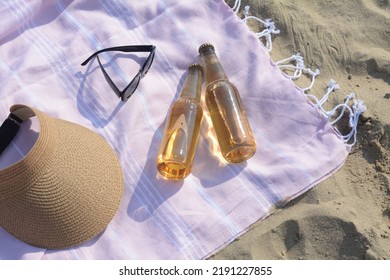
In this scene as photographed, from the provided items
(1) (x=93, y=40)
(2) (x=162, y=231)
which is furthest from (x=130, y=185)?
(1) (x=93, y=40)

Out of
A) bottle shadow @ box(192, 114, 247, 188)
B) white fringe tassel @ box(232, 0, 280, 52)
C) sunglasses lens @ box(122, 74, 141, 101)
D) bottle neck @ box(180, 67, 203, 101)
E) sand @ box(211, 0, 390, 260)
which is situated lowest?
sand @ box(211, 0, 390, 260)

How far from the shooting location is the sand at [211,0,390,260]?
1.24 meters

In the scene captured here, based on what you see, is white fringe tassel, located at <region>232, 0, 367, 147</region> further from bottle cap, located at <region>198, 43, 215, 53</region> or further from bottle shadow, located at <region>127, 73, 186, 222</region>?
bottle shadow, located at <region>127, 73, 186, 222</region>

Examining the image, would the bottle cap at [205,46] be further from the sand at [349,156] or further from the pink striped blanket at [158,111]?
the sand at [349,156]

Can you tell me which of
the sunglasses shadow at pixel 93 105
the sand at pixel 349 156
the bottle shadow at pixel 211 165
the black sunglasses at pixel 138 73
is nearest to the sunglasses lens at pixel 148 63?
the black sunglasses at pixel 138 73

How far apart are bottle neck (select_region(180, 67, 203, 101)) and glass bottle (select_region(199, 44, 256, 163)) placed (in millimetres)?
26

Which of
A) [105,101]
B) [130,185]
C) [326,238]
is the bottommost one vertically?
[326,238]

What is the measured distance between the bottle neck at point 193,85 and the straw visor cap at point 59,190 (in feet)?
0.94

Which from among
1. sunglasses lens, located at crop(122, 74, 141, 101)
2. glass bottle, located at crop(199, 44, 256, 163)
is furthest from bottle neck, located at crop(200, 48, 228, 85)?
sunglasses lens, located at crop(122, 74, 141, 101)

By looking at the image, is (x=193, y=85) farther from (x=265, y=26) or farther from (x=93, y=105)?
(x=265, y=26)

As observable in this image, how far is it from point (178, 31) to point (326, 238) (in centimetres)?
78

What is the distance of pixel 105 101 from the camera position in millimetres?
1412
